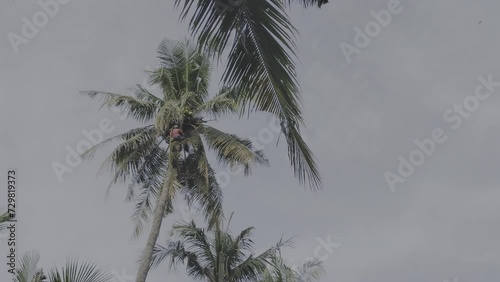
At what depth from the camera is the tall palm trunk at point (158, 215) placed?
13.2 meters

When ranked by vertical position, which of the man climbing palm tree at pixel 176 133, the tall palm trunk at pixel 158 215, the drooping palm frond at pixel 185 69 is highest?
the drooping palm frond at pixel 185 69

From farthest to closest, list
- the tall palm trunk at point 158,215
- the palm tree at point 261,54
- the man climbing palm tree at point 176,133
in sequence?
the man climbing palm tree at point 176,133 < the tall palm trunk at point 158,215 < the palm tree at point 261,54

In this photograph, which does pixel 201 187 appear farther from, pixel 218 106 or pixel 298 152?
pixel 298 152

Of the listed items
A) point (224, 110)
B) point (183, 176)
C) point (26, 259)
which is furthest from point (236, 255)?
point (26, 259)

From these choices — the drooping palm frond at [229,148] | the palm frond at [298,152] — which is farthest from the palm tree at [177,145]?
the palm frond at [298,152]

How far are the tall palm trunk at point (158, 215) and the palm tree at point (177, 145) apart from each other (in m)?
0.03

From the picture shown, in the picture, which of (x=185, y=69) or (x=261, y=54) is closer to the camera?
(x=261, y=54)

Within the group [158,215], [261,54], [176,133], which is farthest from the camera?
[176,133]

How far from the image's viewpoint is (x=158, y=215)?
14328mm

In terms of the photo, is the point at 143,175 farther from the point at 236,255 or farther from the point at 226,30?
the point at 226,30

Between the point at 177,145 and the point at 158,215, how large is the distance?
216 centimetres

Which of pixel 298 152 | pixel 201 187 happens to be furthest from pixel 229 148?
pixel 298 152

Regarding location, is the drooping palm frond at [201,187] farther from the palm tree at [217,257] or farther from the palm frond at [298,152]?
the palm frond at [298,152]

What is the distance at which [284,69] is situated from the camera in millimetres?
4023
